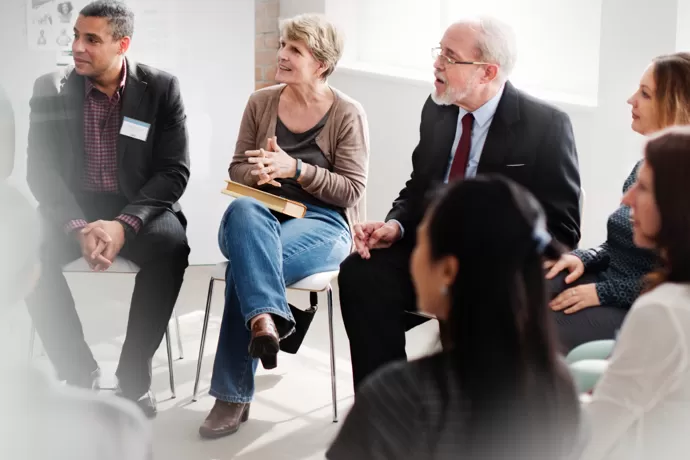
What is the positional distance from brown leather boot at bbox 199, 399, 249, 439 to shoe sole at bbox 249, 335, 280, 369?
214mm

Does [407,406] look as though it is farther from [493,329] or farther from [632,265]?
[632,265]

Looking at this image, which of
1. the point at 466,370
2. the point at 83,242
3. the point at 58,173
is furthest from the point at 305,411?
the point at 466,370

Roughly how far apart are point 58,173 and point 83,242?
32 centimetres

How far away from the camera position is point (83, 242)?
6.72 feet

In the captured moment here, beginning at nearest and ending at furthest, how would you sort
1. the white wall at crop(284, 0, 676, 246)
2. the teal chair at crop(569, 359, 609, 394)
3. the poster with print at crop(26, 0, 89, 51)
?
the poster with print at crop(26, 0, 89, 51) < the teal chair at crop(569, 359, 609, 394) < the white wall at crop(284, 0, 676, 246)

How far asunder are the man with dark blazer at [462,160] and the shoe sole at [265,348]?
0.19 metres

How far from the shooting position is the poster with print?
808 millimetres

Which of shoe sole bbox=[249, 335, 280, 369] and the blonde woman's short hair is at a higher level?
the blonde woman's short hair

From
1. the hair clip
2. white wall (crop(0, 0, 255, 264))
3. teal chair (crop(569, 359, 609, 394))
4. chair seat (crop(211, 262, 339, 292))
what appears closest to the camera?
the hair clip

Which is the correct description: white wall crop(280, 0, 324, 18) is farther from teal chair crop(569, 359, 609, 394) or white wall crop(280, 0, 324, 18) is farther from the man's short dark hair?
teal chair crop(569, 359, 609, 394)

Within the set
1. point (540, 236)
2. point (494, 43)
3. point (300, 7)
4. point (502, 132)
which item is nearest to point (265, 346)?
point (502, 132)

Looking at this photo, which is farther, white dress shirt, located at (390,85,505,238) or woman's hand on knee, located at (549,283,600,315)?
white dress shirt, located at (390,85,505,238)

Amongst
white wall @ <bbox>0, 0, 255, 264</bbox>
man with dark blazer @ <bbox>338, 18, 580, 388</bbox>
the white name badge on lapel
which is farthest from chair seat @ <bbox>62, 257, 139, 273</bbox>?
white wall @ <bbox>0, 0, 255, 264</bbox>

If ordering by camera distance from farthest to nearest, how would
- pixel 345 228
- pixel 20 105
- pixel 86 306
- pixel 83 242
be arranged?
pixel 86 306 → pixel 345 228 → pixel 83 242 → pixel 20 105
